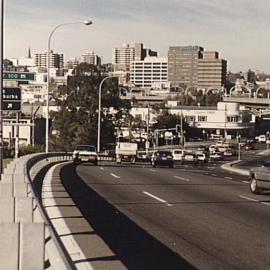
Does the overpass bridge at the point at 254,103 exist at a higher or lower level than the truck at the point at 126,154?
higher

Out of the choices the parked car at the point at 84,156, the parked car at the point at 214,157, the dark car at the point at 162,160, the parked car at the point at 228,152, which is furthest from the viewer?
the parked car at the point at 228,152

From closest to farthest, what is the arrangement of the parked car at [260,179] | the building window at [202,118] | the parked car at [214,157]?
1. the parked car at [260,179]
2. the parked car at [214,157]
3. the building window at [202,118]

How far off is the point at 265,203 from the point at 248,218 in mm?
4270

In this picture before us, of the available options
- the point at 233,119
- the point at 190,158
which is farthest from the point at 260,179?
the point at 233,119

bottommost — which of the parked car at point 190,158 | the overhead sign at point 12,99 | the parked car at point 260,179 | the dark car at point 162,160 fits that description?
the parked car at point 190,158

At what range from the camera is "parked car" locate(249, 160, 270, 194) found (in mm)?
23366

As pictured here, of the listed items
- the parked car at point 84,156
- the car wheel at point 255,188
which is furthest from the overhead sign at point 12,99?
the parked car at point 84,156

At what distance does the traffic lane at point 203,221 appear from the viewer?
1122 centimetres

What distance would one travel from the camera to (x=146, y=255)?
10812 mm

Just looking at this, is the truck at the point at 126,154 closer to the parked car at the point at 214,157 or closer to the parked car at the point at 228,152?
the parked car at the point at 214,157

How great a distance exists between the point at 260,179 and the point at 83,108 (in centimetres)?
6877

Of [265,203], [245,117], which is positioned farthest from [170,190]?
[245,117]

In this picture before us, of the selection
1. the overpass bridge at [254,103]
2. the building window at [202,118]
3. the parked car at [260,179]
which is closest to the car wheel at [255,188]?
the parked car at [260,179]

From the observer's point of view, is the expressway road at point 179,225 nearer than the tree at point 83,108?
Yes
